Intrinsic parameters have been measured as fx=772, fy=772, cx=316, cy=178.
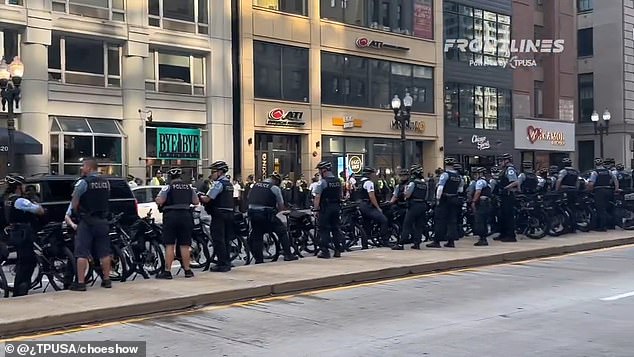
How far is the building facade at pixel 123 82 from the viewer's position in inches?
1099

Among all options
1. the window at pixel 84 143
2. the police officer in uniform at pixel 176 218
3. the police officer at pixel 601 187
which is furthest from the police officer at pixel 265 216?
the window at pixel 84 143

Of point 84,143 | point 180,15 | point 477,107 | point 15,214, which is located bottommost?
point 15,214

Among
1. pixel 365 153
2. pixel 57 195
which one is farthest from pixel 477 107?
pixel 57 195

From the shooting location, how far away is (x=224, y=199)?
13039 millimetres

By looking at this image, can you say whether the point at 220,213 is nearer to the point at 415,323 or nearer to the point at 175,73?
the point at 415,323

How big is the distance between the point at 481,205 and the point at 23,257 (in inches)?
410

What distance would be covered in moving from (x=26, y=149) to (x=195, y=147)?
8405 millimetres

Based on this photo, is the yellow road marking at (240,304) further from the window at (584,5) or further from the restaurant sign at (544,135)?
the window at (584,5)

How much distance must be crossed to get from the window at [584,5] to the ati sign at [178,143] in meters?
36.2

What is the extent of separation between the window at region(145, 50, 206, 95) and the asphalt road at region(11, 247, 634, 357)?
854 inches

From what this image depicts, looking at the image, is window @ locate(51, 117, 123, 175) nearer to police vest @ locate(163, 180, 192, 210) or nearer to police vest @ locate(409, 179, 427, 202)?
police vest @ locate(409, 179, 427, 202)

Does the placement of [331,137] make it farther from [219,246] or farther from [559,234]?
[219,246]

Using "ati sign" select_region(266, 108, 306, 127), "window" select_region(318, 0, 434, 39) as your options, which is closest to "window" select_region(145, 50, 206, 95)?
"ati sign" select_region(266, 108, 306, 127)

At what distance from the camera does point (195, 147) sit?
3281 cm
